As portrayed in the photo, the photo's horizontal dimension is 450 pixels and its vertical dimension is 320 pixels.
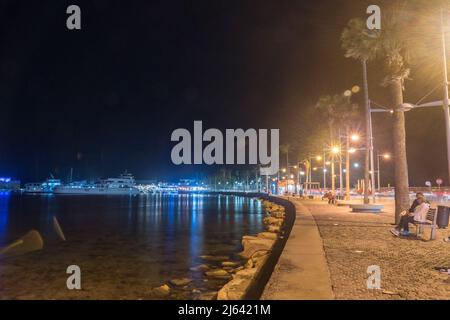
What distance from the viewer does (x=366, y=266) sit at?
899cm

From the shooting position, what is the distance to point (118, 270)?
14586 millimetres

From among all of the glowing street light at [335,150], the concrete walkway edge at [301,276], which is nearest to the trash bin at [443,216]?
the concrete walkway edge at [301,276]

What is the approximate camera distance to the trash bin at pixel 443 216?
12.2 m

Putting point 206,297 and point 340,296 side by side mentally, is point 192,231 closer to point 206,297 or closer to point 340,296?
point 206,297

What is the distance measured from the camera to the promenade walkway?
6.87m

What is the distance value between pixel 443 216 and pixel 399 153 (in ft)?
16.9

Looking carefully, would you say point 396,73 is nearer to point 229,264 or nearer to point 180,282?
point 229,264

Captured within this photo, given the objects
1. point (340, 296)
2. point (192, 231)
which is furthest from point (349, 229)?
point (192, 231)

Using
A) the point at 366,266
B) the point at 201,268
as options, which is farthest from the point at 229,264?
the point at 366,266

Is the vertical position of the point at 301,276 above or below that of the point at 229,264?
above

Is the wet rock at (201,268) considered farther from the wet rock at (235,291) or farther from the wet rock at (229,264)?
the wet rock at (235,291)

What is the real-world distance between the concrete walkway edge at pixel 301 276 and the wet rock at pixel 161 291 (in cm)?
335

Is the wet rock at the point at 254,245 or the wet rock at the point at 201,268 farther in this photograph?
the wet rock at the point at 254,245

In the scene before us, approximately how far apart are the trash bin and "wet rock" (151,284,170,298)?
8114 mm
